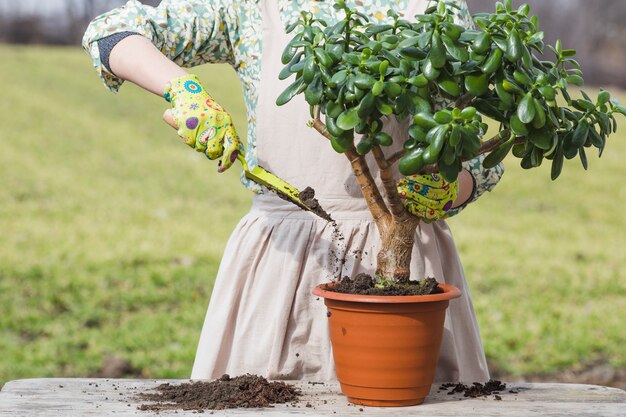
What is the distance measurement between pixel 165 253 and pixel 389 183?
5571 mm

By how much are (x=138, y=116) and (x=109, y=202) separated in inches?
228

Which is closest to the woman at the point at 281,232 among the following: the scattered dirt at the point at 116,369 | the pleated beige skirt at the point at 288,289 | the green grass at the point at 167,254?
the pleated beige skirt at the point at 288,289

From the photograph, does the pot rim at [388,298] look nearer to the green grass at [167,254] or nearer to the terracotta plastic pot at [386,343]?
the terracotta plastic pot at [386,343]

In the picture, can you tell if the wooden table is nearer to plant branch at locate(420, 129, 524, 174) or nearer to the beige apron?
the beige apron

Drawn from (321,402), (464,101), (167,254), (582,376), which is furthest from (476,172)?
(167,254)

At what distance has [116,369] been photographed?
516 centimetres

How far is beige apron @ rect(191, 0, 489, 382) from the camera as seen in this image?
2119 millimetres

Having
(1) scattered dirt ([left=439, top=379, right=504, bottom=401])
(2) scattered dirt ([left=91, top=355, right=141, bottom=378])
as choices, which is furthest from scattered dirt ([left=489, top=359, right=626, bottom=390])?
(1) scattered dirt ([left=439, top=379, right=504, bottom=401])

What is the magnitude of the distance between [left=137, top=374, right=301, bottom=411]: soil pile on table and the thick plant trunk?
0.31 metres

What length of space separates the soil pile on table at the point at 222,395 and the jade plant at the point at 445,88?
0.48m

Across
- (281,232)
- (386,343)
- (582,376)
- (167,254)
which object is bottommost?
(582,376)

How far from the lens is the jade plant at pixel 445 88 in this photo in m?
1.56

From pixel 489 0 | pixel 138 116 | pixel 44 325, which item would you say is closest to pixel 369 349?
pixel 44 325

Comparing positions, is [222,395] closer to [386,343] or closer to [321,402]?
[321,402]
